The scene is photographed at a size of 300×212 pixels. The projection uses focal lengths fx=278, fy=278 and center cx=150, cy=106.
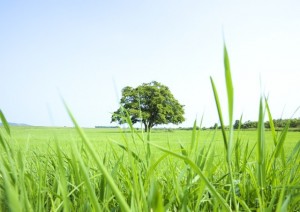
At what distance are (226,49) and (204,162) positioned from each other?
0.63m

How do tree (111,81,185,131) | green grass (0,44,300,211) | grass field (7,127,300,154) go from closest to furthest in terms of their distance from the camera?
green grass (0,44,300,211)
grass field (7,127,300,154)
tree (111,81,185,131)

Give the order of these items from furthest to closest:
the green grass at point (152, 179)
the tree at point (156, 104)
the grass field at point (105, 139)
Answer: the tree at point (156, 104) < the grass field at point (105, 139) < the green grass at point (152, 179)

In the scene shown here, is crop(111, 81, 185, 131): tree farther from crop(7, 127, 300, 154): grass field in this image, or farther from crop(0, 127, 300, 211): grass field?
crop(0, 127, 300, 211): grass field

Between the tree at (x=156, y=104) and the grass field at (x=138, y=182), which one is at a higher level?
the tree at (x=156, y=104)

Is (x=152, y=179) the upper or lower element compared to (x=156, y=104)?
lower

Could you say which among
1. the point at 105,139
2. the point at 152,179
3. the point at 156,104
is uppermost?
the point at 156,104

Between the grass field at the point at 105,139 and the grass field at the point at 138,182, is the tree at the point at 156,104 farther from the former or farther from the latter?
the grass field at the point at 138,182

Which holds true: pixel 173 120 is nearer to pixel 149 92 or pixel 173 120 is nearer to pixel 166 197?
pixel 149 92

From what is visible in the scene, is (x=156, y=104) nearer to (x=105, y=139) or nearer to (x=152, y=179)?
(x=105, y=139)

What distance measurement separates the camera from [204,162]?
930mm

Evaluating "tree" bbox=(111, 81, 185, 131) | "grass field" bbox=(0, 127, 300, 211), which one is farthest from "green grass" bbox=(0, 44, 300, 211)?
"tree" bbox=(111, 81, 185, 131)

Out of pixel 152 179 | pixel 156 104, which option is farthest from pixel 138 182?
pixel 156 104

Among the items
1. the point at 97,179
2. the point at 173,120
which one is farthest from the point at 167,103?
the point at 97,179

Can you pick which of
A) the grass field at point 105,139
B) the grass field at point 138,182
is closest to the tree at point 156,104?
the grass field at point 105,139
